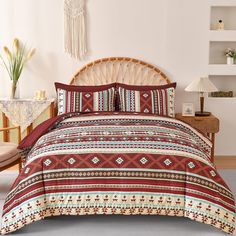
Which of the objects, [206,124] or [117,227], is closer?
[117,227]

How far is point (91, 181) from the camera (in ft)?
9.25

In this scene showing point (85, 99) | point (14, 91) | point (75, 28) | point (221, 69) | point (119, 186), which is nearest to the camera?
point (119, 186)

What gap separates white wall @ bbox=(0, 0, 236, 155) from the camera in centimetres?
491

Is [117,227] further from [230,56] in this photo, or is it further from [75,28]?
[230,56]

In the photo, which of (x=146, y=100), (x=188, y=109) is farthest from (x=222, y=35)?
(x=146, y=100)

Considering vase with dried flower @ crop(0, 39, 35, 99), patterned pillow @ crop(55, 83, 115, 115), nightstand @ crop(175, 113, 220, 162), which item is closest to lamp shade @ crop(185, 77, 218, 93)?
nightstand @ crop(175, 113, 220, 162)

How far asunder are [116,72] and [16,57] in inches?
45.6

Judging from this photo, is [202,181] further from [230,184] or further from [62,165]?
[230,184]

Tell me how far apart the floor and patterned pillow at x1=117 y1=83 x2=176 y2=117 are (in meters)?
1.59

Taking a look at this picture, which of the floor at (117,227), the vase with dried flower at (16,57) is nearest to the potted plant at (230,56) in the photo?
the vase with dried flower at (16,57)

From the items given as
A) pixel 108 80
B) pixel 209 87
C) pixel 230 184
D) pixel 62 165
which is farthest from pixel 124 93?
pixel 62 165

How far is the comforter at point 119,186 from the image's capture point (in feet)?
9.04

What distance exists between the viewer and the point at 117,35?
4.97m

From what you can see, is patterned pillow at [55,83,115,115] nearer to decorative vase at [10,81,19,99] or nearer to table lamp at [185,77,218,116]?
decorative vase at [10,81,19,99]
